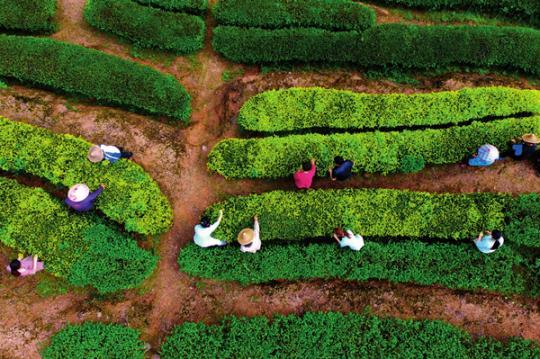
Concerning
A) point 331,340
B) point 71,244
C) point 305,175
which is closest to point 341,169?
point 305,175

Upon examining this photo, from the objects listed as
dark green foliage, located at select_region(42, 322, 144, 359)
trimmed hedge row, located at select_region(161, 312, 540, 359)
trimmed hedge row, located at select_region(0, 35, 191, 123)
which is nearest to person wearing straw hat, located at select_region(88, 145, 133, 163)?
trimmed hedge row, located at select_region(0, 35, 191, 123)

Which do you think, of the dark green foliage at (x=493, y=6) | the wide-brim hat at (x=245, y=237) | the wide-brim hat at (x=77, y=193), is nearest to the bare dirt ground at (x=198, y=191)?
the wide-brim hat at (x=245, y=237)

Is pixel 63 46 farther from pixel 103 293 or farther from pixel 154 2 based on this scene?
pixel 103 293

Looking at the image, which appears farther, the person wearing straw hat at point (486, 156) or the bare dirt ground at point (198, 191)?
the person wearing straw hat at point (486, 156)

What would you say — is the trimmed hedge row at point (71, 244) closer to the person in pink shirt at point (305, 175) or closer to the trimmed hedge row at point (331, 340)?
the trimmed hedge row at point (331, 340)

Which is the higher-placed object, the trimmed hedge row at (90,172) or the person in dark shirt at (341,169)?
the person in dark shirt at (341,169)

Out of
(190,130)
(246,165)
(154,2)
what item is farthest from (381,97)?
(154,2)

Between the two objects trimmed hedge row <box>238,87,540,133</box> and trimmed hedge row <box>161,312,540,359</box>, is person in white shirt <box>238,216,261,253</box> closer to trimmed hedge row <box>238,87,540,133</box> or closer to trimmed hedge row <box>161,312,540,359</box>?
trimmed hedge row <box>161,312,540,359</box>
